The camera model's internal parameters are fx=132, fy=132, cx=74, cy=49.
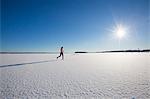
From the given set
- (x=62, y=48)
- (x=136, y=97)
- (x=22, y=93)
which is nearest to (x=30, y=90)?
(x=22, y=93)

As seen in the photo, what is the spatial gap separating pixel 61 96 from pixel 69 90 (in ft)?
1.47

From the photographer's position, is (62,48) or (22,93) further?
(62,48)

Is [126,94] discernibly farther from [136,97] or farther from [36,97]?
[36,97]

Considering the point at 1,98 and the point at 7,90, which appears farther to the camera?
the point at 7,90

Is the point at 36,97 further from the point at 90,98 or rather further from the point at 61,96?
the point at 90,98

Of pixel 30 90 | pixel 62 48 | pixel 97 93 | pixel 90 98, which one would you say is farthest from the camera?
pixel 62 48

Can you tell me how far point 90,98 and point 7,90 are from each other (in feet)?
7.38

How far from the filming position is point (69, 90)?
11.6 ft

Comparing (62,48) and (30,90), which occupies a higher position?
(62,48)

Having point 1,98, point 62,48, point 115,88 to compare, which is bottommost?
point 1,98

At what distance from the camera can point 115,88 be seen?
3.65 meters

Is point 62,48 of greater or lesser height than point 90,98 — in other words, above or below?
above

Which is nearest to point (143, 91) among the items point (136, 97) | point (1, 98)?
point (136, 97)

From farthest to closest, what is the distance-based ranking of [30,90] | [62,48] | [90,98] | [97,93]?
[62,48] < [30,90] < [97,93] < [90,98]
